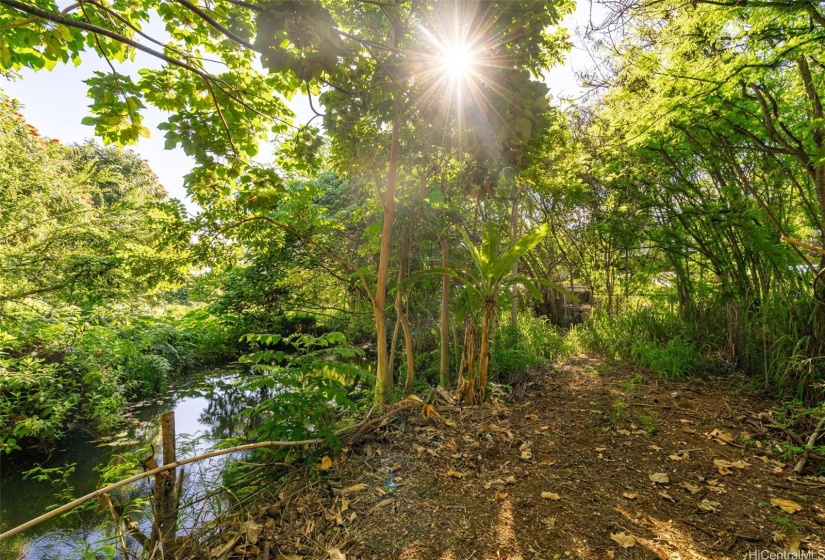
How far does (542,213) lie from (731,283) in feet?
16.9

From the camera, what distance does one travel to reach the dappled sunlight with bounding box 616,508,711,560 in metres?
1.46

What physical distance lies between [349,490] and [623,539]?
1456 mm

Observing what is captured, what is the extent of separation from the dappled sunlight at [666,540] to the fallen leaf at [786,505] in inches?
24.6

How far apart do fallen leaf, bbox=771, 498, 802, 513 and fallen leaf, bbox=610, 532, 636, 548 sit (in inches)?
35.5

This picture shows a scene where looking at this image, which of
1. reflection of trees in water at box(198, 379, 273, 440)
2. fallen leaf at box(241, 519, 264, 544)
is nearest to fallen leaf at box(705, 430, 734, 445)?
fallen leaf at box(241, 519, 264, 544)

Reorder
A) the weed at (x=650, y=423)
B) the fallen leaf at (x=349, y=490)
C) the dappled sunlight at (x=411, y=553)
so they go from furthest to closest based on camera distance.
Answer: the weed at (x=650, y=423) < the fallen leaf at (x=349, y=490) < the dappled sunlight at (x=411, y=553)

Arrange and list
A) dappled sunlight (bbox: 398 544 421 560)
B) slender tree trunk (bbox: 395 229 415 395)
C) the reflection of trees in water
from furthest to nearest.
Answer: the reflection of trees in water → slender tree trunk (bbox: 395 229 415 395) → dappled sunlight (bbox: 398 544 421 560)

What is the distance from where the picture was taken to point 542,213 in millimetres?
9031

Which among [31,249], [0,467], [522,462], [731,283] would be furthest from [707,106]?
[0,467]

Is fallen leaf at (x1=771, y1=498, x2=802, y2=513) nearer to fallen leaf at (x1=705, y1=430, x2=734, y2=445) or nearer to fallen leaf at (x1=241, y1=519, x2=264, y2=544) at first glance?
fallen leaf at (x1=705, y1=430, x2=734, y2=445)

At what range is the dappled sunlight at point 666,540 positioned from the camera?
4.80 ft

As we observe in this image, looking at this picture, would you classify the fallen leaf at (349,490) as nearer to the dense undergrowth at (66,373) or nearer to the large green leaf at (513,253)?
the large green leaf at (513,253)

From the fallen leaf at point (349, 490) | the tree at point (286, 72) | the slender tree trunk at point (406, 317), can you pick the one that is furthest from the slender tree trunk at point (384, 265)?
the fallen leaf at point (349, 490)

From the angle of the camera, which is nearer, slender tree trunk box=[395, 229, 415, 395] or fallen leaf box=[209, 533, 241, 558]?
fallen leaf box=[209, 533, 241, 558]
